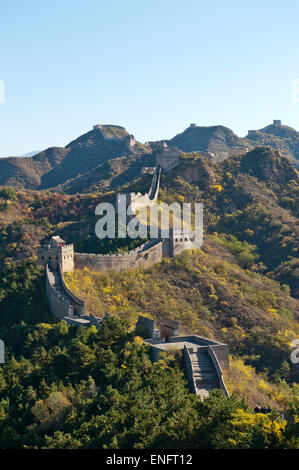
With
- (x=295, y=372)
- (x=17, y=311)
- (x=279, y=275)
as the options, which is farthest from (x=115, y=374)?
(x=279, y=275)

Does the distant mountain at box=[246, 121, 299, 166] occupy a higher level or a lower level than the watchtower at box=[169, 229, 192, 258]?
higher

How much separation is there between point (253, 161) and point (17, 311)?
55.2 m

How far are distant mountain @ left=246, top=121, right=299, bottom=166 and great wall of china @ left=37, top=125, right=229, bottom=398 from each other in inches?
3413

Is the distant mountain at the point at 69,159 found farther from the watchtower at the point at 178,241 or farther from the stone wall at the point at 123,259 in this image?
the stone wall at the point at 123,259

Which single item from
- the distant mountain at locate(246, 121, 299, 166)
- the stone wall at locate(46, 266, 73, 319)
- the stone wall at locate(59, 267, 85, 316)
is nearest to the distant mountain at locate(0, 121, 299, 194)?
the distant mountain at locate(246, 121, 299, 166)

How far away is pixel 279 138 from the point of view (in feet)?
516

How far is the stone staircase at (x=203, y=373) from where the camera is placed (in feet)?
101

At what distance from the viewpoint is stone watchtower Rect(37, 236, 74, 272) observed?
45.2 meters

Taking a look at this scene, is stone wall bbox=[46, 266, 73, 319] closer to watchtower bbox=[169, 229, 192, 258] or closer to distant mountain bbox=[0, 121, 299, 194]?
watchtower bbox=[169, 229, 192, 258]

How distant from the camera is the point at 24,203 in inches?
3312

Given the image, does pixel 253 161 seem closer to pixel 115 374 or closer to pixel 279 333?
→ pixel 279 333

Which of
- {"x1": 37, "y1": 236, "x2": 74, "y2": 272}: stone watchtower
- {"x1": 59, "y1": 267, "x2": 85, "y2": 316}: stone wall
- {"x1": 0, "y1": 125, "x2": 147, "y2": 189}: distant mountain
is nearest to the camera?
{"x1": 59, "y1": 267, "x2": 85, "y2": 316}: stone wall

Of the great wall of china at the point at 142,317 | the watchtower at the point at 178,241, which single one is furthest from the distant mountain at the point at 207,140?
the watchtower at the point at 178,241

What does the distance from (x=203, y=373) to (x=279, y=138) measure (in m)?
133
